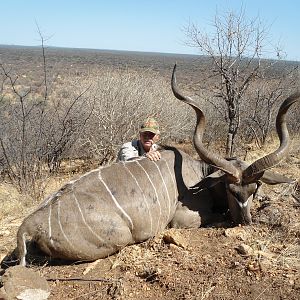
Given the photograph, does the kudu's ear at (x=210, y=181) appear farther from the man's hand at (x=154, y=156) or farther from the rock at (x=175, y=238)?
the rock at (x=175, y=238)

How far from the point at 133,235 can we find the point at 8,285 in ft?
3.68

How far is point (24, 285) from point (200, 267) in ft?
3.98

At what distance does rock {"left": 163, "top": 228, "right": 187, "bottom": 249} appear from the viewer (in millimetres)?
3399

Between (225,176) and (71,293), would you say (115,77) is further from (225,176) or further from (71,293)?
(71,293)

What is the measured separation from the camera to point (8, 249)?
3719 mm

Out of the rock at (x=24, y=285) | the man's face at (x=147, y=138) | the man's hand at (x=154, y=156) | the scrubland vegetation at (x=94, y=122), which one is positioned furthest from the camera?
the scrubland vegetation at (x=94, y=122)

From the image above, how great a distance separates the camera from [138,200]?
3512mm

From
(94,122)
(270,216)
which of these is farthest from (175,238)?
(94,122)

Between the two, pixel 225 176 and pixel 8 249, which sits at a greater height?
pixel 225 176

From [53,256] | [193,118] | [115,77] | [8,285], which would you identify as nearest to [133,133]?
[115,77]

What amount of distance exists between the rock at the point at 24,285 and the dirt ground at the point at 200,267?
0.10 metres

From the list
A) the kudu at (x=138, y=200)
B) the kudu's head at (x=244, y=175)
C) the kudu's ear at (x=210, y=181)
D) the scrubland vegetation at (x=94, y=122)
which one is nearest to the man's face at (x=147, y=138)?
the kudu at (x=138, y=200)

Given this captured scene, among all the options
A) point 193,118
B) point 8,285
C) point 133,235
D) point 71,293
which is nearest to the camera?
point 8,285

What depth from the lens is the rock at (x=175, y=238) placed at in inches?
134
